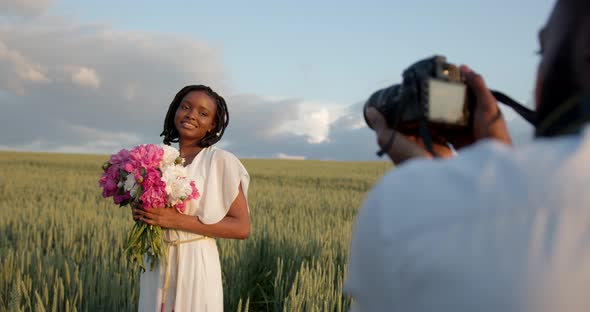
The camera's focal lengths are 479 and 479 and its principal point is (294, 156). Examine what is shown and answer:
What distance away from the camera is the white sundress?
2.17 metres

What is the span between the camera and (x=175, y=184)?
2107 mm

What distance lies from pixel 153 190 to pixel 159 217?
13 cm

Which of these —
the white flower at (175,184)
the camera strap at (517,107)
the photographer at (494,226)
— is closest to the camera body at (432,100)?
the camera strap at (517,107)

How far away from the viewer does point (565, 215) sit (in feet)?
1.63

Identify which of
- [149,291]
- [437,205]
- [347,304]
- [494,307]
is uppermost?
[437,205]

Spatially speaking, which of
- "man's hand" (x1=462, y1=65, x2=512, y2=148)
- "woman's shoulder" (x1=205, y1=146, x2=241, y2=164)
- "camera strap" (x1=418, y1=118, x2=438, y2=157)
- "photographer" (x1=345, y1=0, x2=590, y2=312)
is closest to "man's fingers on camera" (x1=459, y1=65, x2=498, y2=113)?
"man's hand" (x1=462, y1=65, x2=512, y2=148)

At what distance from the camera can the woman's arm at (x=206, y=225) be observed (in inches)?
83.2

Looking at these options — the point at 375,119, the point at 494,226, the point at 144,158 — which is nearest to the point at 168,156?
the point at 144,158

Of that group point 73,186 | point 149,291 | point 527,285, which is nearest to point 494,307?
point 527,285

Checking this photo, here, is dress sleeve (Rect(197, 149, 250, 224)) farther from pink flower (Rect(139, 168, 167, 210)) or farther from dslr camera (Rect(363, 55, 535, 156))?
dslr camera (Rect(363, 55, 535, 156))

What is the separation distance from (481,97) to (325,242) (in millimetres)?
3649

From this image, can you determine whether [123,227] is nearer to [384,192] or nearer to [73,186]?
[384,192]

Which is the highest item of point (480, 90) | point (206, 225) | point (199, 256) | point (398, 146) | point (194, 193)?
point (480, 90)

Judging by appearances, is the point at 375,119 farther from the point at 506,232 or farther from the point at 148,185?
the point at 148,185
